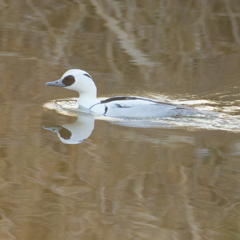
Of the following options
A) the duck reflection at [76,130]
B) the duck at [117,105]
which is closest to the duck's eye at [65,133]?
the duck reflection at [76,130]

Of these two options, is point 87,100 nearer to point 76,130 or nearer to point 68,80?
point 68,80

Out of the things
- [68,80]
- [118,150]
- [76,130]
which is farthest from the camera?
[68,80]

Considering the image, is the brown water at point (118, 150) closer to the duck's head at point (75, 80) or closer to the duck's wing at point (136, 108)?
the duck's wing at point (136, 108)

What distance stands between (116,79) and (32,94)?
2.00 meters

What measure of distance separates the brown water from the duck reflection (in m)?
0.10

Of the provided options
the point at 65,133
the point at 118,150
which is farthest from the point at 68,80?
the point at 118,150

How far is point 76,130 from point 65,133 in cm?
21

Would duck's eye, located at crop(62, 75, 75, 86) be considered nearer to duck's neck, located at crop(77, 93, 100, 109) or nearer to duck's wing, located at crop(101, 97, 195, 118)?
duck's neck, located at crop(77, 93, 100, 109)

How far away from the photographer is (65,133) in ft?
17.5

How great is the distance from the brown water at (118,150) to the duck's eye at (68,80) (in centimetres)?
51

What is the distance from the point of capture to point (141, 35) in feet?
38.3

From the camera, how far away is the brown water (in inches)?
130

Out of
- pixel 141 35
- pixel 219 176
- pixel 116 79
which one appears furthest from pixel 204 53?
pixel 219 176

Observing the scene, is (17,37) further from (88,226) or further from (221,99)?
(88,226)
